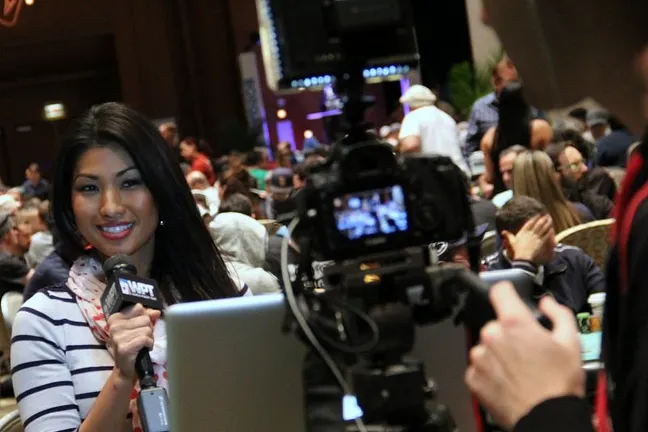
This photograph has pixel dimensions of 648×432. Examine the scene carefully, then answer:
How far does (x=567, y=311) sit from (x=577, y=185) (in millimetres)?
4773

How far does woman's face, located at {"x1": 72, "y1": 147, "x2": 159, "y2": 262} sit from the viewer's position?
84.7 inches

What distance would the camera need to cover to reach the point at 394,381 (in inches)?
45.5

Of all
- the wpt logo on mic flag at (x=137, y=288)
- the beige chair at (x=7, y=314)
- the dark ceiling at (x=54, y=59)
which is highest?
the dark ceiling at (x=54, y=59)

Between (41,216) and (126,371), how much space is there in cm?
652

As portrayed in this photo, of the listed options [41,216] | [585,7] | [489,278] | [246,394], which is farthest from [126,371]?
[41,216]

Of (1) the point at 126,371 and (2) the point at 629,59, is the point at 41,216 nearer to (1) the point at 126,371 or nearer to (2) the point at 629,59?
(1) the point at 126,371

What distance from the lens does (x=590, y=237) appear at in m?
4.46

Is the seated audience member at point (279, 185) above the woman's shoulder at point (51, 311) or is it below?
below

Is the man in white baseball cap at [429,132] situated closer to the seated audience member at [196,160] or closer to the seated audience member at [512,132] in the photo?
the seated audience member at [512,132]

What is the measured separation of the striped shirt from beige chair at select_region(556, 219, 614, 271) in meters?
2.74

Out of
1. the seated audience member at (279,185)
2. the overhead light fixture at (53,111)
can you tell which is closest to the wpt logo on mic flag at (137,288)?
the seated audience member at (279,185)

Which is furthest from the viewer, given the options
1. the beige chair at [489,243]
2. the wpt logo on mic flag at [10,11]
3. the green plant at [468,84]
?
the wpt logo on mic flag at [10,11]

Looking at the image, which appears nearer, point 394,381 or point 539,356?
point 539,356

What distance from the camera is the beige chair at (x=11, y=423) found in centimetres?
239
